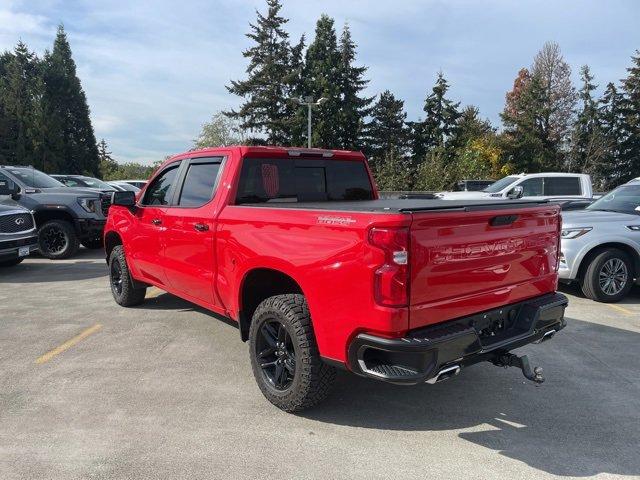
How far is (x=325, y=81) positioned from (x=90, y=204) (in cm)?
3902

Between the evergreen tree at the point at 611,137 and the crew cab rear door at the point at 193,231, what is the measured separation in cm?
4686

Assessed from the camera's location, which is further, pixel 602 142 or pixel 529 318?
pixel 602 142

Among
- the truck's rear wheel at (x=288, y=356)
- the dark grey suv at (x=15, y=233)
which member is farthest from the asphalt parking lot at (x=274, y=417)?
the dark grey suv at (x=15, y=233)

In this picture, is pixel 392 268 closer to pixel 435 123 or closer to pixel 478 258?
pixel 478 258

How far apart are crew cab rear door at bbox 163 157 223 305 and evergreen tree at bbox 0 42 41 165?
46.9 meters

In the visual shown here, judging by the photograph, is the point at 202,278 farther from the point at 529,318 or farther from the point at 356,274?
the point at 529,318

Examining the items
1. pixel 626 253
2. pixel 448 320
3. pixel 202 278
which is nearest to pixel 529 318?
pixel 448 320

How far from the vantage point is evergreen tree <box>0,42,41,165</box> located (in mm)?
44562

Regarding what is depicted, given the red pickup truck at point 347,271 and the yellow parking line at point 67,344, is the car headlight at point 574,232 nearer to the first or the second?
the red pickup truck at point 347,271

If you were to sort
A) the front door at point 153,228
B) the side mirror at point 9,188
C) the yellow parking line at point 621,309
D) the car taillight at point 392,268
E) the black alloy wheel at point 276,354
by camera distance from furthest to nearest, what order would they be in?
the side mirror at point 9,188
the yellow parking line at point 621,309
the front door at point 153,228
the black alloy wheel at point 276,354
the car taillight at point 392,268

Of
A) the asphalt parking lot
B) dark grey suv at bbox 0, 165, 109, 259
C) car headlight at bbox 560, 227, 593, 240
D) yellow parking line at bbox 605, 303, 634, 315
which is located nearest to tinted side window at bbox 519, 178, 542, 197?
car headlight at bbox 560, 227, 593, 240

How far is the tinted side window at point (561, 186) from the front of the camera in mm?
13430

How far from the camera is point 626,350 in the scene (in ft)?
16.1

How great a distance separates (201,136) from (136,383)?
58.4 meters
